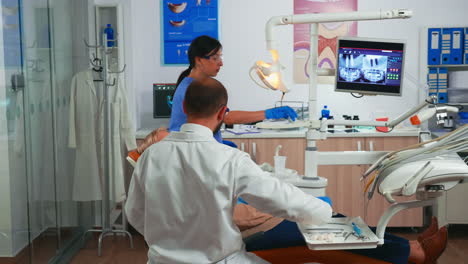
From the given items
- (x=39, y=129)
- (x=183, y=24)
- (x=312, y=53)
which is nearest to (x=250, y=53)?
(x=183, y=24)

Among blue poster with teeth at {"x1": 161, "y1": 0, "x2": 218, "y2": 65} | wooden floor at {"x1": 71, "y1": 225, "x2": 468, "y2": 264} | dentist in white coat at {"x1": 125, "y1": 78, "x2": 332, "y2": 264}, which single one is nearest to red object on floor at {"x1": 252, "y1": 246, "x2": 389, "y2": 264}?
dentist in white coat at {"x1": 125, "y1": 78, "x2": 332, "y2": 264}

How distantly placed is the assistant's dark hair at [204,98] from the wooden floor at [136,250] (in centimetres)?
222

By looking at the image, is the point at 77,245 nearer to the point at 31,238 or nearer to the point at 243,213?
the point at 31,238

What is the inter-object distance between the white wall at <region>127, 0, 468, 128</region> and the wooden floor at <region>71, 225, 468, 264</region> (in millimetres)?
1061

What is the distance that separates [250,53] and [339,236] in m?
3.05

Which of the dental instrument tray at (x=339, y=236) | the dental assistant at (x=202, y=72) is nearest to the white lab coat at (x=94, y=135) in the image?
the dental assistant at (x=202, y=72)

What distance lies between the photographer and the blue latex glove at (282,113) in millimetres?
2588

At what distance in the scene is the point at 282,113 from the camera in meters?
2.63

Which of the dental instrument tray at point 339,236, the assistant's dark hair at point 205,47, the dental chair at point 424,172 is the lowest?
the dental instrument tray at point 339,236

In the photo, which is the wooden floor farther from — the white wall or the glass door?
the white wall

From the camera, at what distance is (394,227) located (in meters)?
4.52

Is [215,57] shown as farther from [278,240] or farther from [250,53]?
[250,53]

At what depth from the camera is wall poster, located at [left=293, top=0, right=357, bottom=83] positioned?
4770 mm

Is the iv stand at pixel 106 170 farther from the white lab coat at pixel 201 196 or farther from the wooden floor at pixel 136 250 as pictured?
the white lab coat at pixel 201 196
